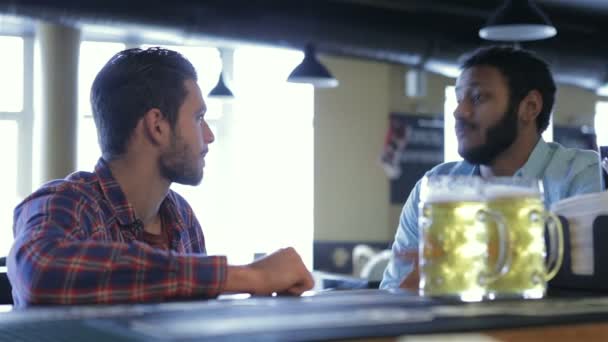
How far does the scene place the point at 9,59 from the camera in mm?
8281

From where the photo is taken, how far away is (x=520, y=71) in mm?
2592

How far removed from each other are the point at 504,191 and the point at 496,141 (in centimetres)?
148

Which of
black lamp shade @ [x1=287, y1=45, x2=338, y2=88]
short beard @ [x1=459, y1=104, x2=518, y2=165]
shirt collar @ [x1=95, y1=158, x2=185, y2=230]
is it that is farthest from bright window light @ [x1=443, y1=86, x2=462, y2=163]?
shirt collar @ [x1=95, y1=158, x2=185, y2=230]

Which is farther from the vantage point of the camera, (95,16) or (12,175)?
(12,175)

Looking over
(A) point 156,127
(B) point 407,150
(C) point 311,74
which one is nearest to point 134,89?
(A) point 156,127

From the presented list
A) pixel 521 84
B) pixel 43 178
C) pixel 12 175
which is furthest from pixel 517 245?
pixel 12 175

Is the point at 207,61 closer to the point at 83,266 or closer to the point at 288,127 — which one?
the point at 288,127

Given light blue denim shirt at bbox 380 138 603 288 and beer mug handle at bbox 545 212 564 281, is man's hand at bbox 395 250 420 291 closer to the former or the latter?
beer mug handle at bbox 545 212 564 281

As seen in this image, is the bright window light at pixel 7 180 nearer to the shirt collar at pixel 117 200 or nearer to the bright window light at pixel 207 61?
the bright window light at pixel 207 61

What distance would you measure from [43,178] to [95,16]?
288 cm

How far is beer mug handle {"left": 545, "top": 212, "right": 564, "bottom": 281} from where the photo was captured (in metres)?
1.15

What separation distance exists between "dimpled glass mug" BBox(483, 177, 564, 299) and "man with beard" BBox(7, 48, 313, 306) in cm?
29

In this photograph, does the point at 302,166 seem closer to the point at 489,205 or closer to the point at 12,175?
the point at 12,175

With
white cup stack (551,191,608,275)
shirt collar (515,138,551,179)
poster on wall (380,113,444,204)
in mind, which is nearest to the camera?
white cup stack (551,191,608,275)
